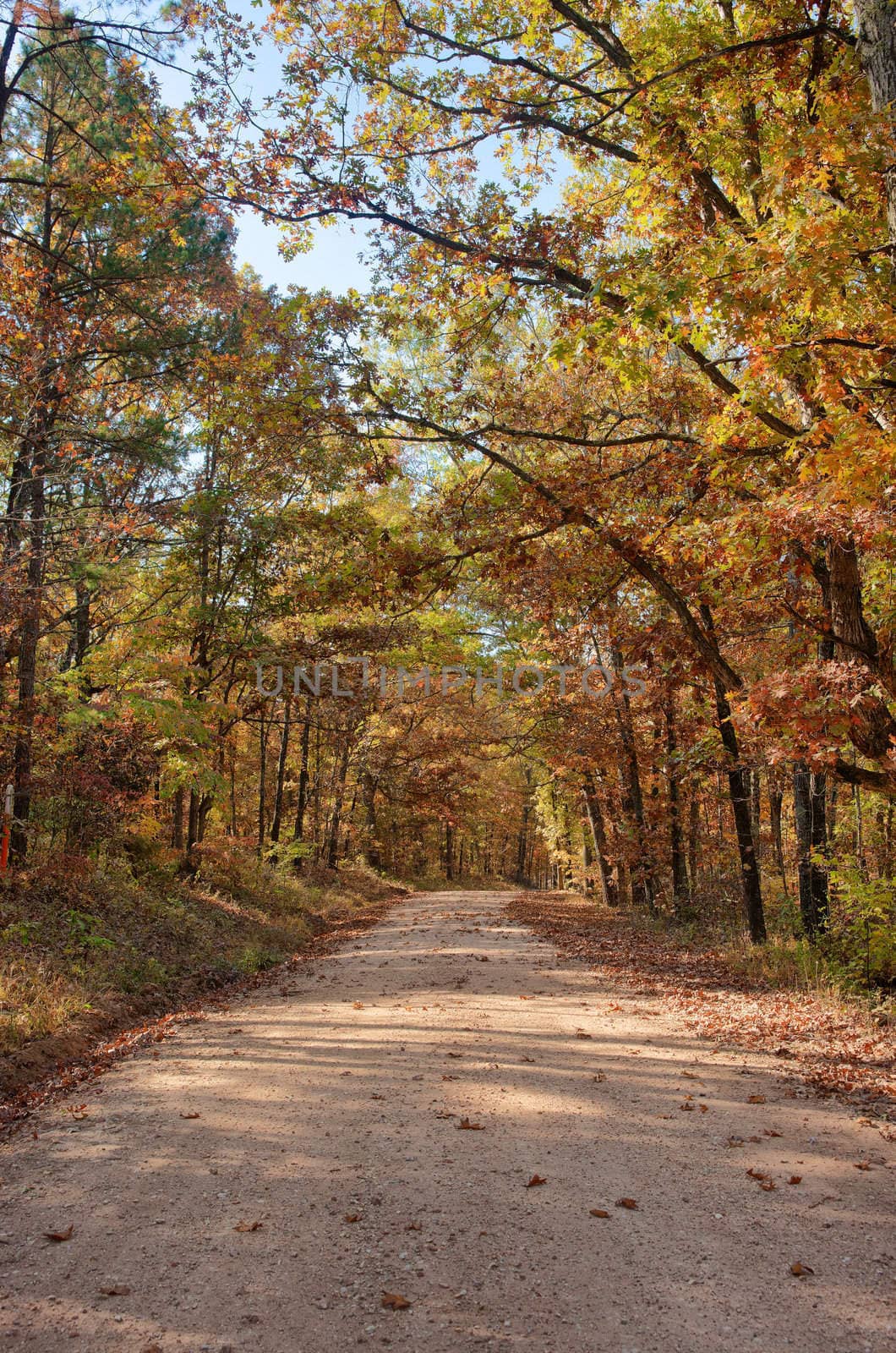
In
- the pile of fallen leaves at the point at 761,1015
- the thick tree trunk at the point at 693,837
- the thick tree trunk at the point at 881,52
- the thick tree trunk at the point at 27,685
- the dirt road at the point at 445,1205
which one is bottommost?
the pile of fallen leaves at the point at 761,1015

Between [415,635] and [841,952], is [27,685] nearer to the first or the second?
[415,635]

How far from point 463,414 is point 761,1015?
7.20m

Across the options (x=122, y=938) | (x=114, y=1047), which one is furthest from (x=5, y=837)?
(x=114, y=1047)

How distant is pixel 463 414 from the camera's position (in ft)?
29.1

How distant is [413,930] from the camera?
15688mm

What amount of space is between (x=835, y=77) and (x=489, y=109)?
2.83m

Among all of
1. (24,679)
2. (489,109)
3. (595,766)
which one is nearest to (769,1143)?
(489,109)

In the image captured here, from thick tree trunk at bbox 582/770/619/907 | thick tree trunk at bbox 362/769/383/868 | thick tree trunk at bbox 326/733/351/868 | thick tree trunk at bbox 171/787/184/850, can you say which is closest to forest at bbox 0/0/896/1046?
thick tree trunk at bbox 171/787/184/850

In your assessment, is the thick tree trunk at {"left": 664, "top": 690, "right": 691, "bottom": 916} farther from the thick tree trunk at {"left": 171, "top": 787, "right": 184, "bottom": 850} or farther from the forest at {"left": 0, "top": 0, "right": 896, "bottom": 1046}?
the thick tree trunk at {"left": 171, "top": 787, "right": 184, "bottom": 850}

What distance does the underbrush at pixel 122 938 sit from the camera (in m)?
6.79

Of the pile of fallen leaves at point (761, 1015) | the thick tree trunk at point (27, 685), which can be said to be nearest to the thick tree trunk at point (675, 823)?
the pile of fallen leaves at point (761, 1015)

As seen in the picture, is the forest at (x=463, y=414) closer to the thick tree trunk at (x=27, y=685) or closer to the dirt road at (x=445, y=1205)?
the thick tree trunk at (x=27, y=685)

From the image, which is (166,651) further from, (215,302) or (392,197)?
(392,197)

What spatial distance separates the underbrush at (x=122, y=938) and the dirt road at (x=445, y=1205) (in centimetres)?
107
